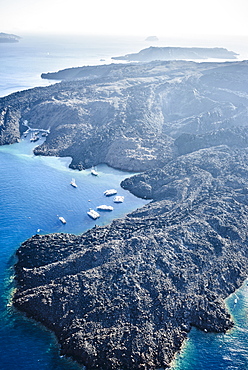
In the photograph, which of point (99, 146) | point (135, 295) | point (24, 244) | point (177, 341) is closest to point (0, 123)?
point (99, 146)

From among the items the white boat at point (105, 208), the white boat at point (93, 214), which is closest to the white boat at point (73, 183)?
the white boat at point (105, 208)

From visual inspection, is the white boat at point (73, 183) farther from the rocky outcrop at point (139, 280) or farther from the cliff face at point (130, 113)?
the rocky outcrop at point (139, 280)

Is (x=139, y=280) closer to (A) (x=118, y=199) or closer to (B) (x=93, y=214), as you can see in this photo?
(B) (x=93, y=214)

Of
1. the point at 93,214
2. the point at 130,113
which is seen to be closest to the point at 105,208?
the point at 93,214

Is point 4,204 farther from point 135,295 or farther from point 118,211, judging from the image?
point 135,295

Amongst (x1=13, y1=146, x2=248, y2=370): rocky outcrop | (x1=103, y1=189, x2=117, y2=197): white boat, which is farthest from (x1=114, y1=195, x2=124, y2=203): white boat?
(x1=13, y1=146, x2=248, y2=370): rocky outcrop

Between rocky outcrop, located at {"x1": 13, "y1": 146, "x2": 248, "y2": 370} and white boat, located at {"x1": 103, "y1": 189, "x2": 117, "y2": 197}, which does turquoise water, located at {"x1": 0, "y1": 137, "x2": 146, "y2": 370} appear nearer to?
white boat, located at {"x1": 103, "y1": 189, "x2": 117, "y2": 197}

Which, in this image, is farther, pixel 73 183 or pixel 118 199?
pixel 73 183
